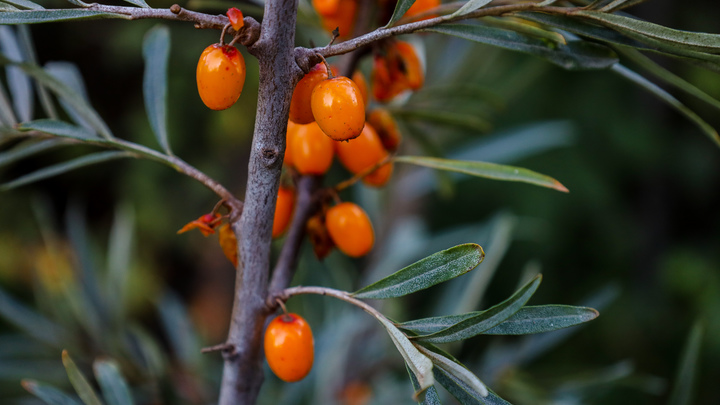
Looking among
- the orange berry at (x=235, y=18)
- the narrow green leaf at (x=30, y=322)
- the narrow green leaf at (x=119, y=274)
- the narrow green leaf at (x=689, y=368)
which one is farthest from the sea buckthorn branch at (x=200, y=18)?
the narrow green leaf at (x=30, y=322)

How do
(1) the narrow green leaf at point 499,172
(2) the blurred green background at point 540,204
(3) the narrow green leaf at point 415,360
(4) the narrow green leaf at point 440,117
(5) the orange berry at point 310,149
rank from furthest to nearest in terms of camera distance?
1. (2) the blurred green background at point 540,204
2. (4) the narrow green leaf at point 440,117
3. (5) the orange berry at point 310,149
4. (1) the narrow green leaf at point 499,172
5. (3) the narrow green leaf at point 415,360

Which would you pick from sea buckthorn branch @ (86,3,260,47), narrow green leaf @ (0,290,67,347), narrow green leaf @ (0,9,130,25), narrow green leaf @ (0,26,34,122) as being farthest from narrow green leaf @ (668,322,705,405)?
narrow green leaf @ (0,290,67,347)

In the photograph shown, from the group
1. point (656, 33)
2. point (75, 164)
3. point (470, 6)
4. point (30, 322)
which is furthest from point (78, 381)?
point (30, 322)

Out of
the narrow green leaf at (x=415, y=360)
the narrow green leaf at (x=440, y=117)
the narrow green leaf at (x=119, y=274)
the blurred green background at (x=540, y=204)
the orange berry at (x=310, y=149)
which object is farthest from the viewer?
the blurred green background at (x=540, y=204)

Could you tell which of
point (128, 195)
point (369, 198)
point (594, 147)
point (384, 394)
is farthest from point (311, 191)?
point (594, 147)

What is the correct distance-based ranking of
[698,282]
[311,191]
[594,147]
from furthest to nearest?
[594,147] < [698,282] < [311,191]

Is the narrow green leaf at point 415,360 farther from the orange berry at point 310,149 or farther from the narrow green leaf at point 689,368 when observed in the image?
the narrow green leaf at point 689,368

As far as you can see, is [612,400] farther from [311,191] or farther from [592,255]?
[311,191]

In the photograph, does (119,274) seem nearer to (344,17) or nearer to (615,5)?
(344,17)
